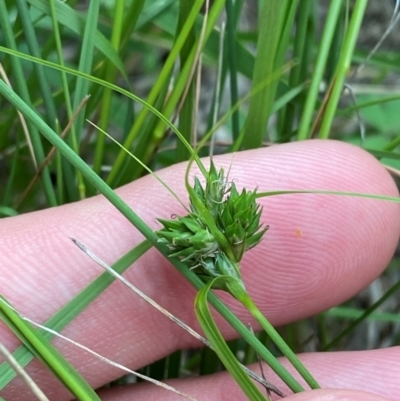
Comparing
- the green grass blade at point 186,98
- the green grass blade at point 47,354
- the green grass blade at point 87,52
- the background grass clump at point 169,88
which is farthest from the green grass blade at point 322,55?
the green grass blade at point 47,354

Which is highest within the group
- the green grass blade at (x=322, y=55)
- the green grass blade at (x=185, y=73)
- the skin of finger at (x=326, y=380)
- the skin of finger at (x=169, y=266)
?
the green grass blade at (x=185, y=73)

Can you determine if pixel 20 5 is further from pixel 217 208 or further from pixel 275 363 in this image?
pixel 275 363

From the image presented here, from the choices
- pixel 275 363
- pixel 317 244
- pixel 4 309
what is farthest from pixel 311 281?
pixel 4 309

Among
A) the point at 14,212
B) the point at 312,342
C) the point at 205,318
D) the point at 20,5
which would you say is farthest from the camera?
the point at 312,342

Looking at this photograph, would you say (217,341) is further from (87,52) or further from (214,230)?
(87,52)

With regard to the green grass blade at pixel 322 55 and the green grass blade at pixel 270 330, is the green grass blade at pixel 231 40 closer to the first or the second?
the green grass blade at pixel 322 55

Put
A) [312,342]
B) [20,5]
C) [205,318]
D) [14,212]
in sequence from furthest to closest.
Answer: [312,342]
[14,212]
[20,5]
[205,318]

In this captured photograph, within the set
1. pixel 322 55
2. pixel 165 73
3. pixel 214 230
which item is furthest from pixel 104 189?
pixel 322 55
